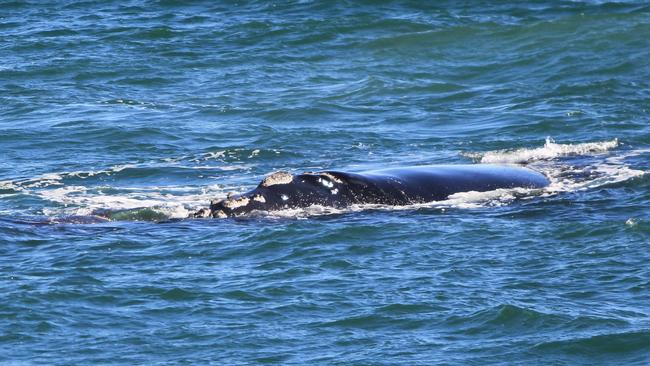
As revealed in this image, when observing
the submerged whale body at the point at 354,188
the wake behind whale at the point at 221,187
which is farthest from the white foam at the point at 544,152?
the submerged whale body at the point at 354,188

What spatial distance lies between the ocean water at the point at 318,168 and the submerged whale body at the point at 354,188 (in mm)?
222

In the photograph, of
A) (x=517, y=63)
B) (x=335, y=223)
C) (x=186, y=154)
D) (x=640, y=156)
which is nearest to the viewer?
(x=335, y=223)

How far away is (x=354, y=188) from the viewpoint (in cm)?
1502

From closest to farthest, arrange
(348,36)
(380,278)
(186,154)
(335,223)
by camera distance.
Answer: (380,278), (335,223), (186,154), (348,36)

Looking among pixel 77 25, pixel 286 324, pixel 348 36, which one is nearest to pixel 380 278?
pixel 286 324

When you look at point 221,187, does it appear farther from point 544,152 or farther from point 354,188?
point 544,152

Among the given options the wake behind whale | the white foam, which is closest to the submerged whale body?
the wake behind whale

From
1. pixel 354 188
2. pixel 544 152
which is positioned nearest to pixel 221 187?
pixel 354 188

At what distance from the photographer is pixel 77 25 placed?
3062 cm

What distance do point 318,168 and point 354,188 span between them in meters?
3.25

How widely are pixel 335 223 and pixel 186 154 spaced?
19.0 ft

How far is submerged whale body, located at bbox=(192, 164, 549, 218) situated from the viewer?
14703 millimetres

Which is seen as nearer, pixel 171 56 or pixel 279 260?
pixel 279 260

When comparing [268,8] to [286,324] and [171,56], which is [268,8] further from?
[286,324]
